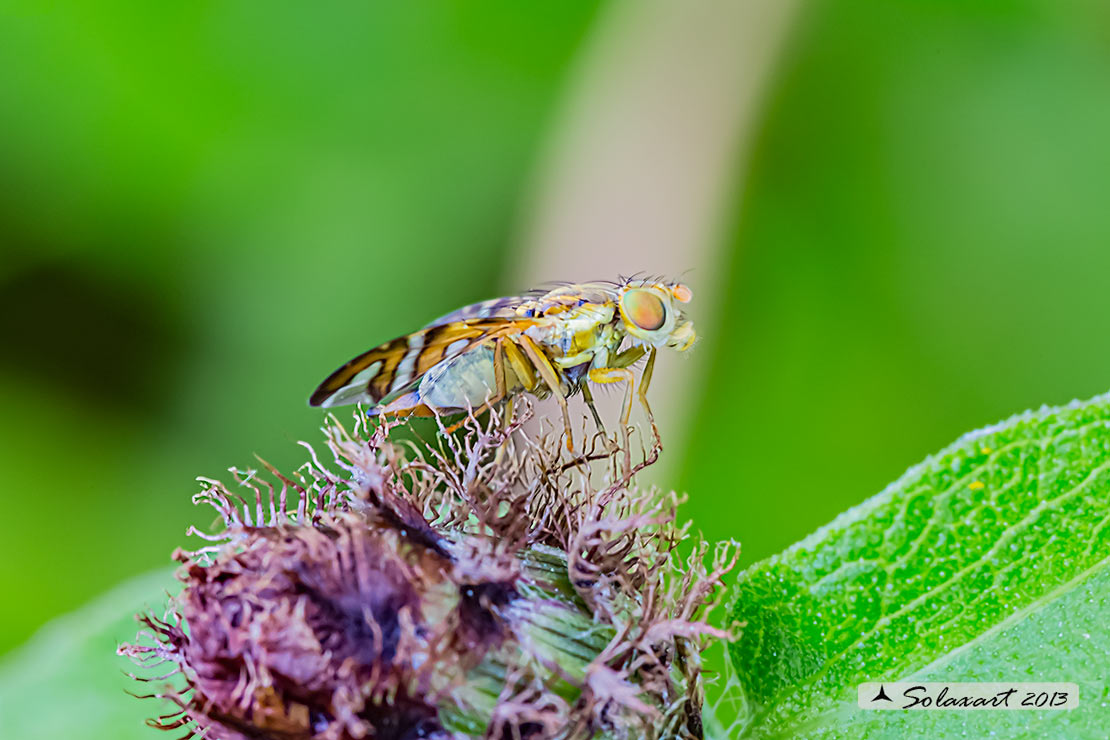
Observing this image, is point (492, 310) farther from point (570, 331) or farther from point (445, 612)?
point (445, 612)

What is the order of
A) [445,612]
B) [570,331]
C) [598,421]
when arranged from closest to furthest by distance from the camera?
1. [445,612]
2. [598,421]
3. [570,331]

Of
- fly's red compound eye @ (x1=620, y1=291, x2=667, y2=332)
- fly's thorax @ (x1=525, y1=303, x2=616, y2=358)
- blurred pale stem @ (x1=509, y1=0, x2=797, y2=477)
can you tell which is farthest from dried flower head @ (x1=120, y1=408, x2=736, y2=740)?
blurred pale stem @ (x1=509, y1=0, x2=797, y2=477)

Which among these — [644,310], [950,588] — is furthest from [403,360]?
[950,588]

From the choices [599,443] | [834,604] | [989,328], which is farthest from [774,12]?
[834,604]

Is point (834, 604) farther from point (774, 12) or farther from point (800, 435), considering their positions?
point (774, 12)

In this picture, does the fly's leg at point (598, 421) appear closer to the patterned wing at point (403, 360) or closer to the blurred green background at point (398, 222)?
the patterned wing at point (403, 360)

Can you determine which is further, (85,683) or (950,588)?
(85,683)

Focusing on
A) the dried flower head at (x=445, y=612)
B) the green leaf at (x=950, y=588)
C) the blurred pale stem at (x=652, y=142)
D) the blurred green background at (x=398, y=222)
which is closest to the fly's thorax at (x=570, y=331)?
the dried flower head at (x=445, y=612)
